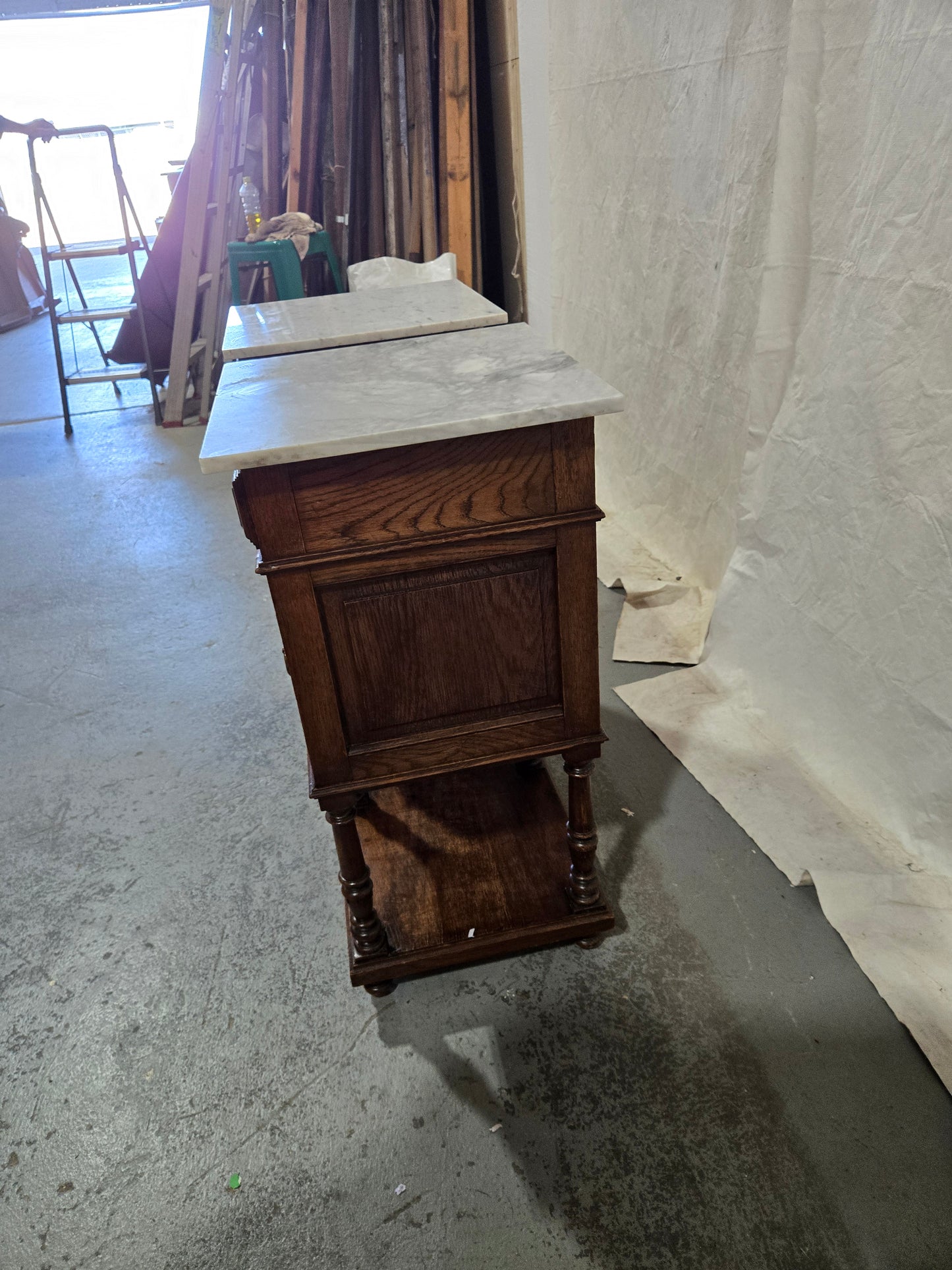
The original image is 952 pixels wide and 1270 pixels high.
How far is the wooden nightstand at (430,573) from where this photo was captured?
3.47 ft

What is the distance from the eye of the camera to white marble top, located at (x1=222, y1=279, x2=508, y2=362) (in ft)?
5.26

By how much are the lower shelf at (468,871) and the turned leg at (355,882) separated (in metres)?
0.03

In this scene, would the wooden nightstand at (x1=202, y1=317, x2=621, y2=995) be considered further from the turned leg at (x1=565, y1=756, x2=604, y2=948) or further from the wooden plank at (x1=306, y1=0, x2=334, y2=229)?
the wooden plank at (x1=306, y1=0, x2=334, y2=229)

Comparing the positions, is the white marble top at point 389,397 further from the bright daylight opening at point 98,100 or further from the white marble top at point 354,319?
the bright daylight opening at point 98,100

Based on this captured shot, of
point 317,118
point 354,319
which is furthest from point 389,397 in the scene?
point 317,118

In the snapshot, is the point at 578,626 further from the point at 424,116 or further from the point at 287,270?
the point at 424,116

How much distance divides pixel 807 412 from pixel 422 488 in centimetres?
107

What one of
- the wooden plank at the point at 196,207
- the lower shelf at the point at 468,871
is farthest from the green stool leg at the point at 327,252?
the lower shelf at the point at 468,871

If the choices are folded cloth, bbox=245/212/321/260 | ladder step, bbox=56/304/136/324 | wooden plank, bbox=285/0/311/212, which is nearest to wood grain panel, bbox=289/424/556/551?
folded cloth, bbox=245/212/321/260

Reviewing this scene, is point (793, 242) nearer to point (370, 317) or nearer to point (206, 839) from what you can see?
point (370, 317)

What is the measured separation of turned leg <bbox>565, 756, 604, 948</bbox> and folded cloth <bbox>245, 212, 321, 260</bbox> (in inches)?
127

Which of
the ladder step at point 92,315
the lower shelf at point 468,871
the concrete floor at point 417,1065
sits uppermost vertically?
the ladder step at point 92,315

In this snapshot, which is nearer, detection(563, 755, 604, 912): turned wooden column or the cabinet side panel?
the cabinet side panel

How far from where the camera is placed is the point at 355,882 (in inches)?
54.1
